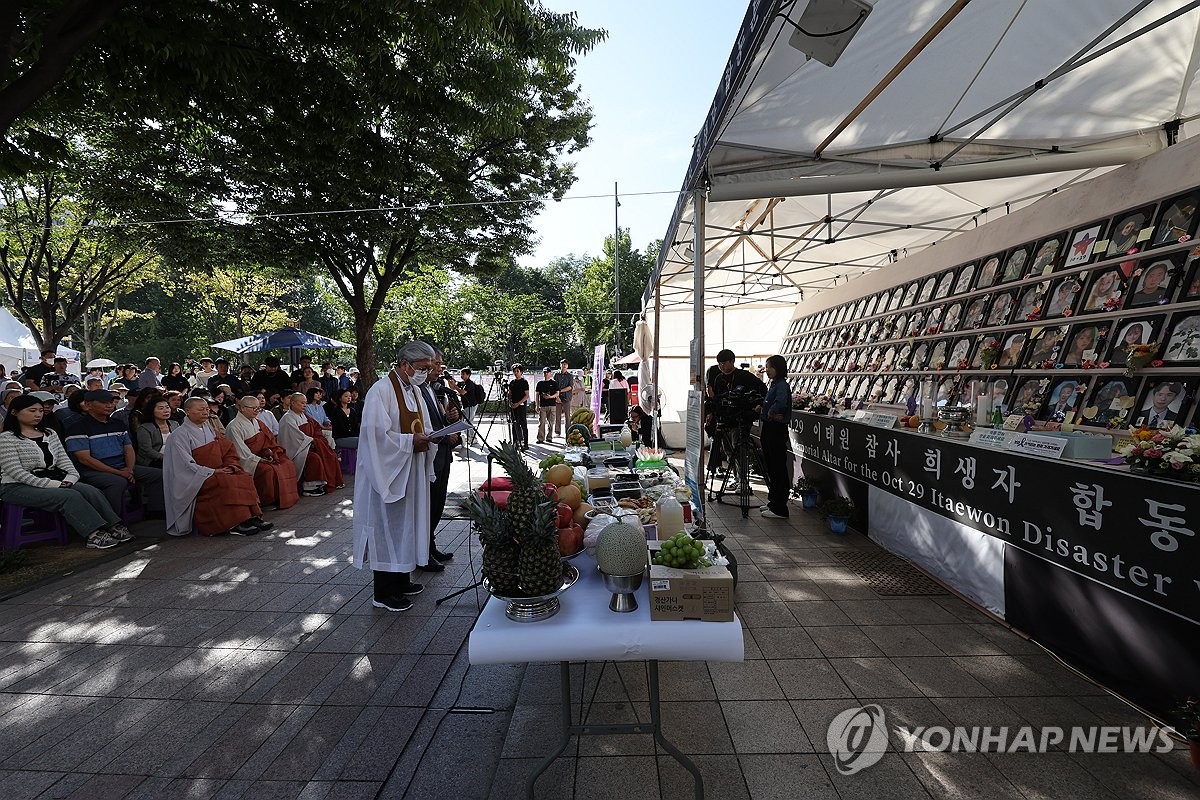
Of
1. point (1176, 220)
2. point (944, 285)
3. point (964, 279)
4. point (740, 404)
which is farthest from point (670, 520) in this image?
point (944, 285)

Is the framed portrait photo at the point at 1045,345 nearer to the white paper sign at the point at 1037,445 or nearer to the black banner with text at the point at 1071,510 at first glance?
the black banner with text at the point at 1071,510

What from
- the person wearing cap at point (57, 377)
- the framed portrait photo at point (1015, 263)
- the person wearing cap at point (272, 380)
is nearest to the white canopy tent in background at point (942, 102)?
the framed portrait photo at point (1015, 263)

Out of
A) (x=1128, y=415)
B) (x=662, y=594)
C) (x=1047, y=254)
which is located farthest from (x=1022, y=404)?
(x=662, y=594)

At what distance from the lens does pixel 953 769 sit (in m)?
2.30

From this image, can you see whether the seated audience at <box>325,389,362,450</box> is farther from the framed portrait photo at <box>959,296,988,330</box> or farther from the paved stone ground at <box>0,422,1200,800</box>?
the framed portrait photo at <box>959,296,988,330</box>

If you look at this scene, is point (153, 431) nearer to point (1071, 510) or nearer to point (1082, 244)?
point (1071, 510)

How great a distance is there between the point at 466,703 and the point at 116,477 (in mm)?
5193

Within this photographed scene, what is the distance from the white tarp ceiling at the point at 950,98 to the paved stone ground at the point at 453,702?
3212 millimetres

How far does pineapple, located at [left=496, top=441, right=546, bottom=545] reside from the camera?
198cm

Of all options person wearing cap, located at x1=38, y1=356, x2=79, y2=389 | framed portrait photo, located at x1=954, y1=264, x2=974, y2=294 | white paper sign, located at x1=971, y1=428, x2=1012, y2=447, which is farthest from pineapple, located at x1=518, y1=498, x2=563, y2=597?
person wearing cap, located at x1=38, y1=356, x2=79, y2=389

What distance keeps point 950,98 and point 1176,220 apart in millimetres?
1629

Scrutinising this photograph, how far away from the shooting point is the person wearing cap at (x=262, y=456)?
6.64 m

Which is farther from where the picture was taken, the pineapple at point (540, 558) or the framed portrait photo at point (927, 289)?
the framed portrait photo at point (927, 289)

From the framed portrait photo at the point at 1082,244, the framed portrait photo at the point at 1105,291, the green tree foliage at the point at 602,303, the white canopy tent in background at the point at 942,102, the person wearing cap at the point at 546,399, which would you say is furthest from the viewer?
the green tree foliage at the point at 602,303
